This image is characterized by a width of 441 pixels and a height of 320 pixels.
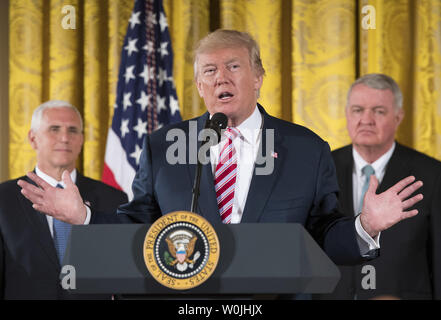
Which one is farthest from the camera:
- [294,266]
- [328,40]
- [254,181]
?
[328,40]

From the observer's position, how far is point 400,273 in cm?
302

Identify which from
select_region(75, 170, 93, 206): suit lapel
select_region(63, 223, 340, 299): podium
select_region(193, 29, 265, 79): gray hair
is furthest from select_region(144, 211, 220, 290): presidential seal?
select_region(75, 170, 93, 206): suit lapel

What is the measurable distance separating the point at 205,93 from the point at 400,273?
154 cm

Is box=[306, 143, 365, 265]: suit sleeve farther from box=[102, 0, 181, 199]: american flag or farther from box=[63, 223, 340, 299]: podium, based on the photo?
box=[102, 0, 181, 199]: american flag

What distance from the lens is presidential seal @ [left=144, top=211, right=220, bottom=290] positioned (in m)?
1.27

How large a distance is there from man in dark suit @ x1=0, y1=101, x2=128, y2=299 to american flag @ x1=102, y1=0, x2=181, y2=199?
557mm

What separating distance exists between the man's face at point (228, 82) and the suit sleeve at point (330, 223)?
0.28m

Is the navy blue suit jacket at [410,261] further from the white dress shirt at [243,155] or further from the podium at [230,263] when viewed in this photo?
the podium at [230,263]

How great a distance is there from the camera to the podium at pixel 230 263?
4.18 feet

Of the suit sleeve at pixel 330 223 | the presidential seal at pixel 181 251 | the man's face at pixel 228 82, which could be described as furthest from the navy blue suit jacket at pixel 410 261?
the presidential seal at pixel 181 251

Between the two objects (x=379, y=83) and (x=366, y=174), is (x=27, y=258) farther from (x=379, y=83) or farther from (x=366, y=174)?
(x=379, y=83)

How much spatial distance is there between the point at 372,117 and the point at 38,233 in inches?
69.1
